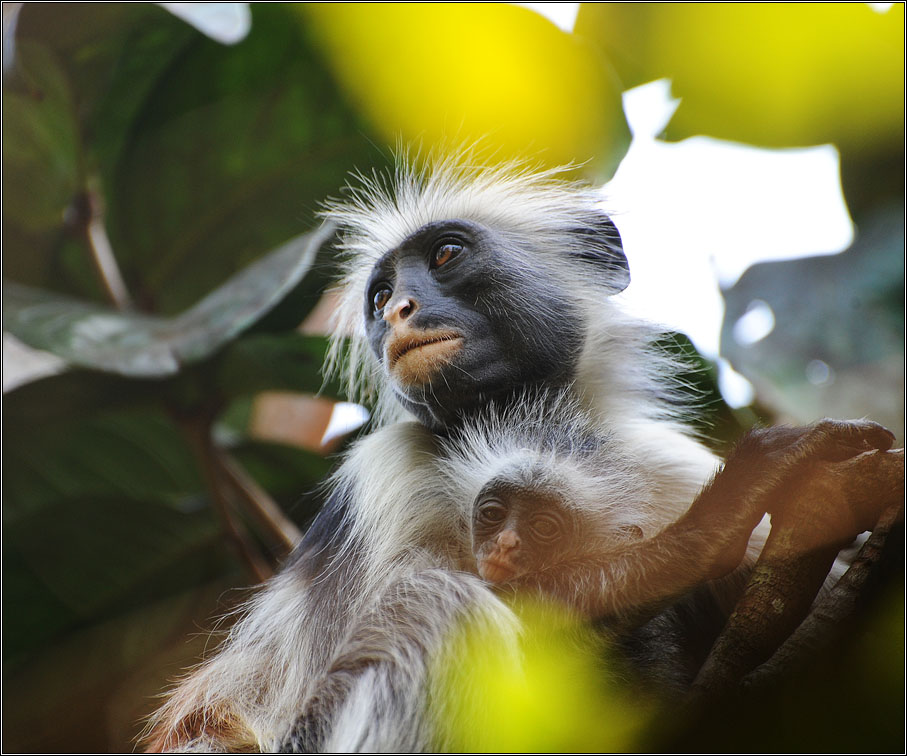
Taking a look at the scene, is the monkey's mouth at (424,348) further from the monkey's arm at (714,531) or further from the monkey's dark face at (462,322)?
the monkey's arm at (714,531)

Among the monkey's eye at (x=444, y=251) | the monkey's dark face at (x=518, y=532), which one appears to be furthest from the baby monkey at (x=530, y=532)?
the monkey's eye at (x=444, y=251)

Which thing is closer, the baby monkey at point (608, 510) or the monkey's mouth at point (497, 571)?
the baby monkey at point (608, 510)

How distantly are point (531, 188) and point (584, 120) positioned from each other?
1.00ft

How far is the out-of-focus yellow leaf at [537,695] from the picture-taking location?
1.08m

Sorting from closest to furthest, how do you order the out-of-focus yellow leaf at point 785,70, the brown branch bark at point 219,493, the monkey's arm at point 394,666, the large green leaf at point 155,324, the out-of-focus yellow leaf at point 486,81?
the monkey's arm at point 394,666
the out-of-focus yellow leaf at point 785,70
the out-of-focus yellow leaf at point 486,81
the large green leaf at point 155,324
the brown branch bark at point 219,493

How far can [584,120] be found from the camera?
5.45ft

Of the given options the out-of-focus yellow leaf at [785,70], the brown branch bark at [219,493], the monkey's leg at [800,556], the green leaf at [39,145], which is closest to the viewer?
the monkey's leg at [800,556]

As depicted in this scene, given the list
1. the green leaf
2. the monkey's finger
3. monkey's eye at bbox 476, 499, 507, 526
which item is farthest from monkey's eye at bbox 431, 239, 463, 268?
the green leaf

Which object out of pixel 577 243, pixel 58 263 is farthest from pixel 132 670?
pixel 577 243

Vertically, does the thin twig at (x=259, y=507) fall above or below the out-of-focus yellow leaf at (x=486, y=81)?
below

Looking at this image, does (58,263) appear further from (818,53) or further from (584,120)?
(818,53)

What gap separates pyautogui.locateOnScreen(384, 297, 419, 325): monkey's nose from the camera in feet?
4.87

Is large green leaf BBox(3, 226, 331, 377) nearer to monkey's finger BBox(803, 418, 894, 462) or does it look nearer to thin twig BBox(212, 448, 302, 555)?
thin twig BBox(212, 448, 302, 555)

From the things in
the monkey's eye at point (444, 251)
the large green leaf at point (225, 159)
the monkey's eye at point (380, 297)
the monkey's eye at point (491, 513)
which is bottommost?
the monkey's eye at point (491, 513)
